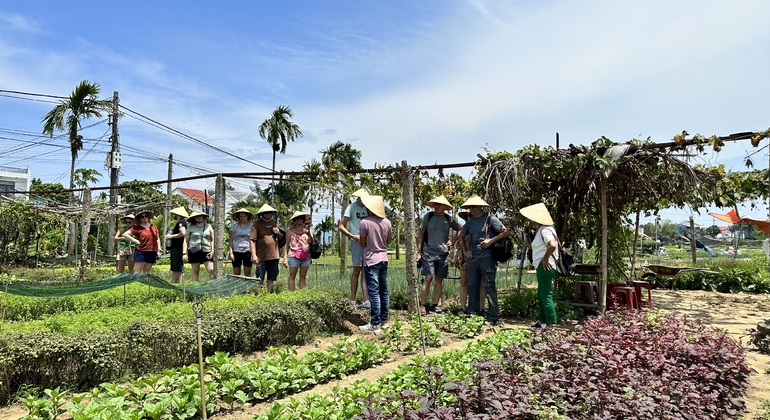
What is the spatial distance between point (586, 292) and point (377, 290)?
3.56 m

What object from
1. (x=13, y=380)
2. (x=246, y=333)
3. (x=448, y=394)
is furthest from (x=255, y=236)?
(x=448, y=394)

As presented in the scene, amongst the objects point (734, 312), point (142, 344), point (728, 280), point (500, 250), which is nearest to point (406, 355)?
point (500, 250)

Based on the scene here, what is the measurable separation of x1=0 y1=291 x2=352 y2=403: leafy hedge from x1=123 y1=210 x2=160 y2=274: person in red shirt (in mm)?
4468

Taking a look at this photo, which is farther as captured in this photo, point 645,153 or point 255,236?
point 255,236

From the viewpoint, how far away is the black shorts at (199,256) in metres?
8.93

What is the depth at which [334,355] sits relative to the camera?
4.46 m

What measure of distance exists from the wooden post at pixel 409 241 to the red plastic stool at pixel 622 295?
2888 mm

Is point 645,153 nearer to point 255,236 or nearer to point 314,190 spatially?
point 255,236

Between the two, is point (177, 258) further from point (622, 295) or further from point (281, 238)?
point (622, 295)

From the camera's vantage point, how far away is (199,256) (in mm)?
8953

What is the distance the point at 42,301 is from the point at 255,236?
9.70 feet

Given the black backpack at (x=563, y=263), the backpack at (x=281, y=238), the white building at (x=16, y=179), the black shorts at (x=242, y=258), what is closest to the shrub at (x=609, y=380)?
the black backpack at (x=563, y=263)

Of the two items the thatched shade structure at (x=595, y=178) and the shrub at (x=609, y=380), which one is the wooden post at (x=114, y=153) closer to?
the thatched shade structure at (x=595, y=178)

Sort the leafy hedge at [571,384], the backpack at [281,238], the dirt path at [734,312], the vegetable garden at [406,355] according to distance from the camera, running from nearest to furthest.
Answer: the leafy hedge at [571,384] → the vegetable garden at [406,355] → the dirt path at [734,312] → the backpack at [281,238]
